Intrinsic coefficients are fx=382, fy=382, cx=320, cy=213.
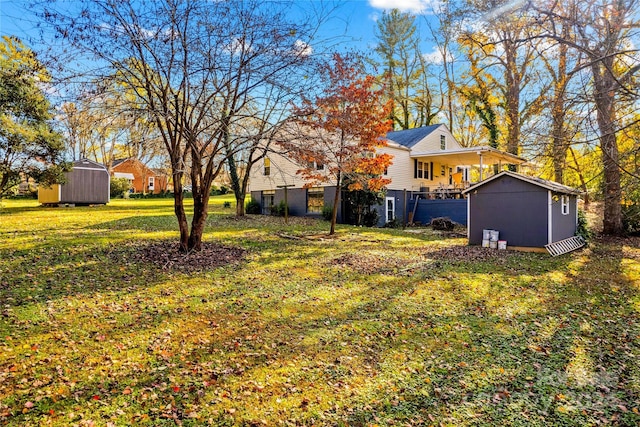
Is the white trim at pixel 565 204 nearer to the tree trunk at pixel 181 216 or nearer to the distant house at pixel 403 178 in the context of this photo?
the distant house at pixel 403 178

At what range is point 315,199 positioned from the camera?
21141 mm

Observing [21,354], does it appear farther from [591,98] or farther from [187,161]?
[591,98]

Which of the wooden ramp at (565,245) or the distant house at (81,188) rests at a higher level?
the distant house at (81,188)

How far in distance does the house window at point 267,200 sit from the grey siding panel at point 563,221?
47.0ft

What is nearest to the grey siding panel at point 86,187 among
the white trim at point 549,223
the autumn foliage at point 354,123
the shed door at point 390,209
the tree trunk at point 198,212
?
the autumn foliage at point 354,123

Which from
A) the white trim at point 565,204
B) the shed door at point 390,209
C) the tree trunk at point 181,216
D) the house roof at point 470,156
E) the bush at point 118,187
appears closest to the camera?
the tree trunk at point 181,216

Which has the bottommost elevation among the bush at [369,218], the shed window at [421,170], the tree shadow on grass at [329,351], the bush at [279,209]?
the tree shadow on grass at [329,351]

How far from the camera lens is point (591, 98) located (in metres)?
7.18

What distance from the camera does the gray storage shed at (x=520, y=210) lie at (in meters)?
12.4

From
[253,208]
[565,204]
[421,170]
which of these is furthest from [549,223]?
[253,208]

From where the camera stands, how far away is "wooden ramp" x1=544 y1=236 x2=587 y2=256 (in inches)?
478

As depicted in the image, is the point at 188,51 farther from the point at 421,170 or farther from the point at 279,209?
the point at 421,170

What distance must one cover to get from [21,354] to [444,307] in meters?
5.95

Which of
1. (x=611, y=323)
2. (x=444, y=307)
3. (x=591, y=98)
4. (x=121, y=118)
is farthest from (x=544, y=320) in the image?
(x=121, y=118)
